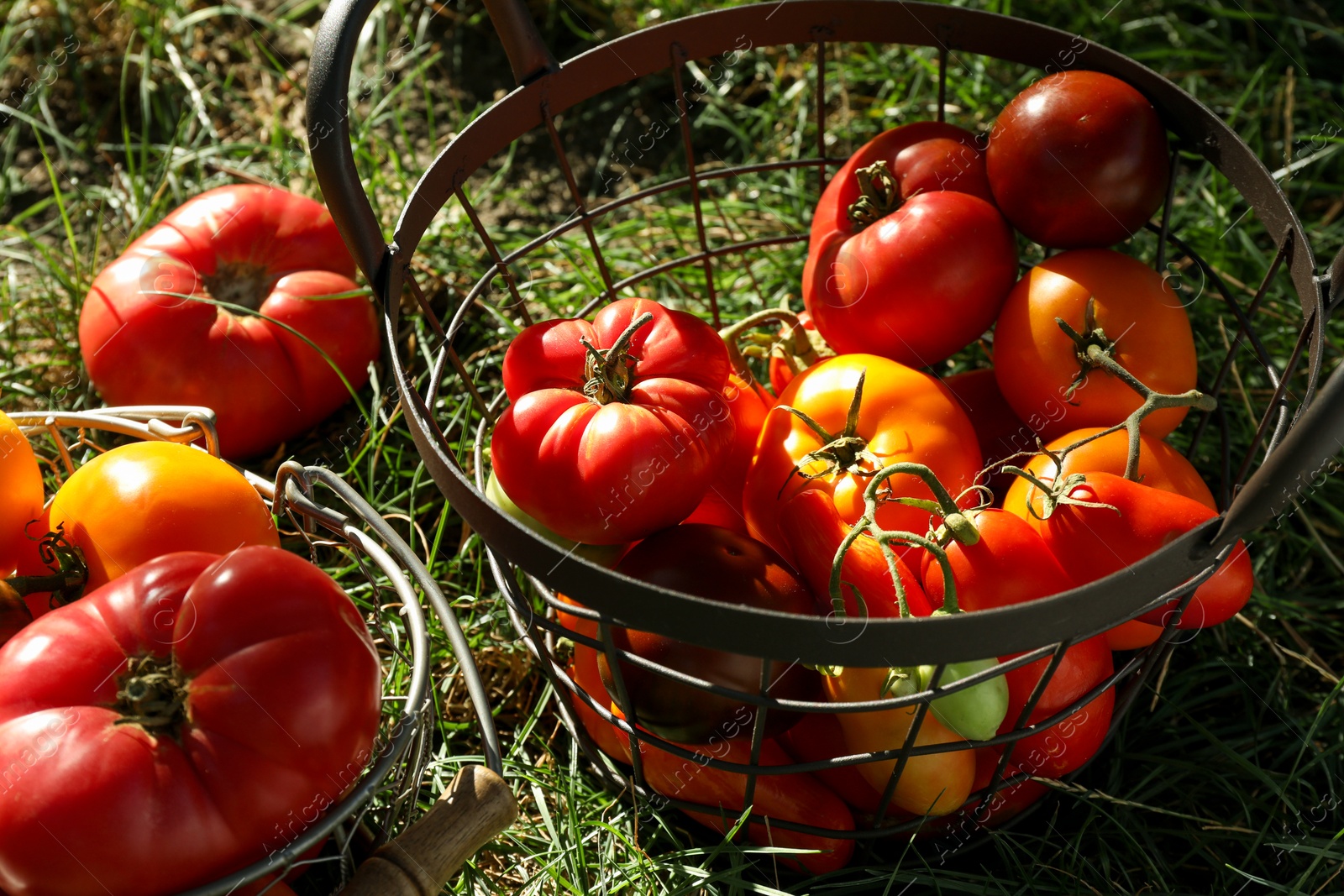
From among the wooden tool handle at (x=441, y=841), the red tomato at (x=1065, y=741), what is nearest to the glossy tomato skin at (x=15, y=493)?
the wooden tool handle at (x=441, y=841)

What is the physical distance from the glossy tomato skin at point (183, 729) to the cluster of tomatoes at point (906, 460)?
0.35 metres

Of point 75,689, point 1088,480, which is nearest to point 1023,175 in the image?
point 1088,480

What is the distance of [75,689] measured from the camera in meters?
1.03

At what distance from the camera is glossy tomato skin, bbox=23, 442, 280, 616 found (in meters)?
1.25

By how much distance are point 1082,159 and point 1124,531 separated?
0.53 m

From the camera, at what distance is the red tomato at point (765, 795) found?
1.34m

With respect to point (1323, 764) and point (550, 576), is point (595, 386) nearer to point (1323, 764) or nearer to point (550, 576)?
point (550, 576)

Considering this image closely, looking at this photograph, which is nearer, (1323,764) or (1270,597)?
(1323,764)

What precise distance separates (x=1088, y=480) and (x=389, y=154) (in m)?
1.70

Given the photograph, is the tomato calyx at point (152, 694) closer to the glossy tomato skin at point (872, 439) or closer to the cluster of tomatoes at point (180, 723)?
the cluster of tomatoes at point (180, 723)

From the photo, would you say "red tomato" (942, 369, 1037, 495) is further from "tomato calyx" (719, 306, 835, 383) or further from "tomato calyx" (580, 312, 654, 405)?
"tomato calyx" (580, 312, 654, 405)

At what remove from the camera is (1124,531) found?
1242 millimetres

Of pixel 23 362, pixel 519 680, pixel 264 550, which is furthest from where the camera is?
pixel 23 362

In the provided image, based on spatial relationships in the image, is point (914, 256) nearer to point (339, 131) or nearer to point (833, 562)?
point (833, 562)
